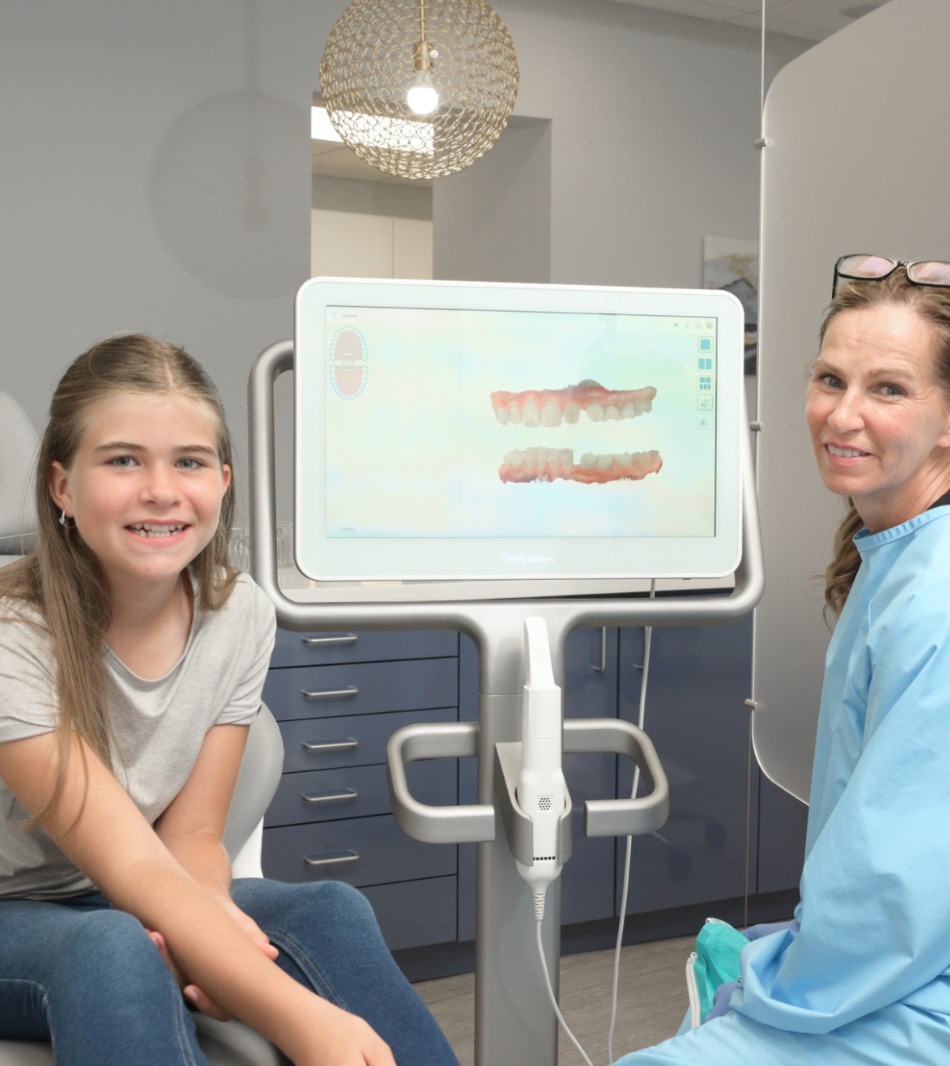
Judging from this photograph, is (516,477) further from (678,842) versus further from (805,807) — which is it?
(805,807)

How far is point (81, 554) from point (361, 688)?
1177 millimetres

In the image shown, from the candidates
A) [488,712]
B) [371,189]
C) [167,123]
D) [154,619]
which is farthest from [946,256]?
[371,189]

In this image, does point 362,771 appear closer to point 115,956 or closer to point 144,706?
point 144,706

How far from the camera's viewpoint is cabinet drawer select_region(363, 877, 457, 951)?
2.43 m

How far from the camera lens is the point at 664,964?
2.58m

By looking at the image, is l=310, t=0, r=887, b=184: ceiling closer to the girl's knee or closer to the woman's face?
the woman's face

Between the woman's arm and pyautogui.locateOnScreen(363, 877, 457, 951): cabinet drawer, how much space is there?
1.35 meters

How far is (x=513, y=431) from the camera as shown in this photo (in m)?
1.28

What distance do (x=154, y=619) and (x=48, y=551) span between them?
0.44 feet

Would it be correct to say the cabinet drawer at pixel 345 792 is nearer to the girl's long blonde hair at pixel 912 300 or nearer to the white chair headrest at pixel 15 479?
the white chair headrest at pixel 15 479

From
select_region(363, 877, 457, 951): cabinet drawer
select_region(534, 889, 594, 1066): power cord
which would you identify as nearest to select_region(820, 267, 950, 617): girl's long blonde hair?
select_region(534, 889, 594, 1066): power cord

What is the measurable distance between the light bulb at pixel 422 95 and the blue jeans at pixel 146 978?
1757 mm

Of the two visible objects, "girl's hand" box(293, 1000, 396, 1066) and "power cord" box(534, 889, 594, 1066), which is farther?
"power cord" box(534, 889, 594, 1066)

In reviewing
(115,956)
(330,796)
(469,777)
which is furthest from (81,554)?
(469,777)
